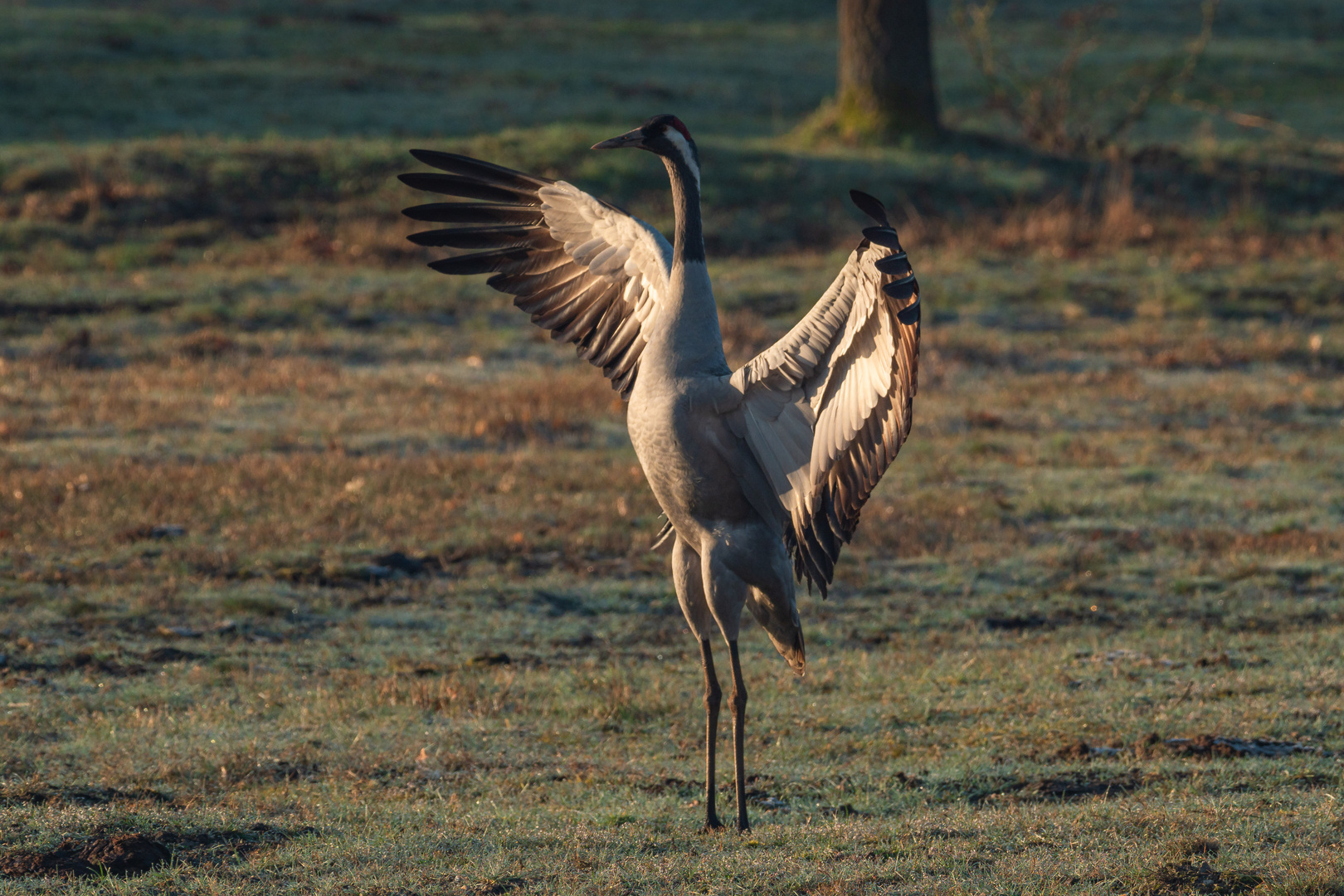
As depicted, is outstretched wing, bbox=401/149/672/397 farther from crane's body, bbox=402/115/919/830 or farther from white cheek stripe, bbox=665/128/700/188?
white cheek stripe, bbox=665/128/700/188

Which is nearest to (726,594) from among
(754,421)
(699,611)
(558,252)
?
(699,611)

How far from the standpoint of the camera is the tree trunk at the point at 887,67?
88.5ft

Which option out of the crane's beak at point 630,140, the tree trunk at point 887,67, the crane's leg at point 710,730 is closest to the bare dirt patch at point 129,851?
the crane's leg at point 710,730

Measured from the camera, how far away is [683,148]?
21.6 ft

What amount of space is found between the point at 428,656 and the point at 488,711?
1.09m

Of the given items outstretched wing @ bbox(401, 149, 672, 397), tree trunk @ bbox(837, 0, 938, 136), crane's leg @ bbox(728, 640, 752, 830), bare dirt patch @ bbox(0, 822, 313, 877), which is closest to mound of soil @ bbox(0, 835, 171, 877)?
bare dirt patch @ bbox(0, 822, 313, 877)

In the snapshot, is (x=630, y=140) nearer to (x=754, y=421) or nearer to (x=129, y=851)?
(x=754, y=421)

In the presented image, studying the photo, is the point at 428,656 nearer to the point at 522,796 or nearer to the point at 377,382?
the point at 522,796

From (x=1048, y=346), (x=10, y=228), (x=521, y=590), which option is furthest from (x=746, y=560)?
(x=10, y=228)

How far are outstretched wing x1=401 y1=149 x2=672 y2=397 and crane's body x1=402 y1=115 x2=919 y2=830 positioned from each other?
0.49 feet

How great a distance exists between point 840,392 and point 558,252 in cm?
254

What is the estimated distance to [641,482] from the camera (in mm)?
13039

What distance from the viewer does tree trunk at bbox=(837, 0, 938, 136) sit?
1062 inches

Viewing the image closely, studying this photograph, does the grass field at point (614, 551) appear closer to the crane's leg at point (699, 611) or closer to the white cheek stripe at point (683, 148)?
the crane's leg at point (699, 611)
